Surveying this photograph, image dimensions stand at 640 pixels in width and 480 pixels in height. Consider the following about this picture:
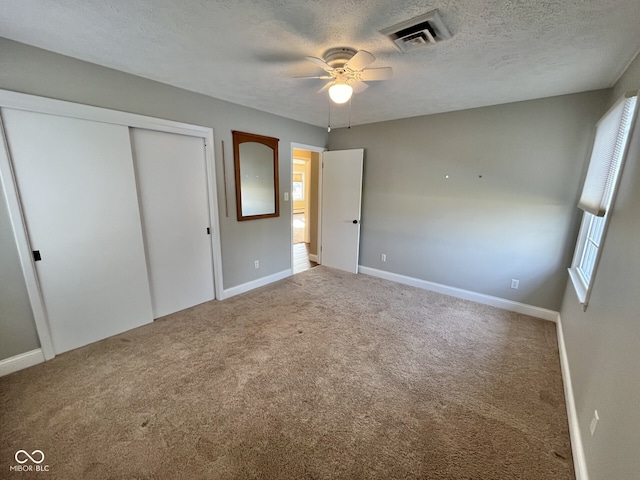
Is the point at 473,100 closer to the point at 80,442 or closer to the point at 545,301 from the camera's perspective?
the point at 545,301

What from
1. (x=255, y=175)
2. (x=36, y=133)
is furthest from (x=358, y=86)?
(x=36, y=133)

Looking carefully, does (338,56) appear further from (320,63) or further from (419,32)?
(419,32)

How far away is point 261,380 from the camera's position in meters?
2.03

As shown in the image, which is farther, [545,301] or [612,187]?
[545,301]

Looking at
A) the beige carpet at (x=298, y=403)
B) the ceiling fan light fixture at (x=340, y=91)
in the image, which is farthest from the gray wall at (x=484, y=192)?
the ceiling fan light fixture at (x=340, y=91)

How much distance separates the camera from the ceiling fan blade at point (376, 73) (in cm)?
187

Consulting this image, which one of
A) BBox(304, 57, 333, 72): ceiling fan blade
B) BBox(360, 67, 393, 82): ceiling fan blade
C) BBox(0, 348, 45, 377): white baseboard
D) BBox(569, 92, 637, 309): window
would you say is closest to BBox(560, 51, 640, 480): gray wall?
BBox(569, 92, 637, 309): window

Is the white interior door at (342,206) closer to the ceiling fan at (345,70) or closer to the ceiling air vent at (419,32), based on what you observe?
the ceiling fan at (345,70)

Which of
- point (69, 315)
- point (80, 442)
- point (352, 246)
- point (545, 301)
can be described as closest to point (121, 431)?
point (80, 442)

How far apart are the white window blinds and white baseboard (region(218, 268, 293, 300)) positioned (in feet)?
11.9

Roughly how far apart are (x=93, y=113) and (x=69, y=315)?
5.85 feet

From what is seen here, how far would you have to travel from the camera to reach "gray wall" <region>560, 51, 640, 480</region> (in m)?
1.03

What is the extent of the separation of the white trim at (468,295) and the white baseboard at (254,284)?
4.38ft

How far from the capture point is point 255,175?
3.57m
